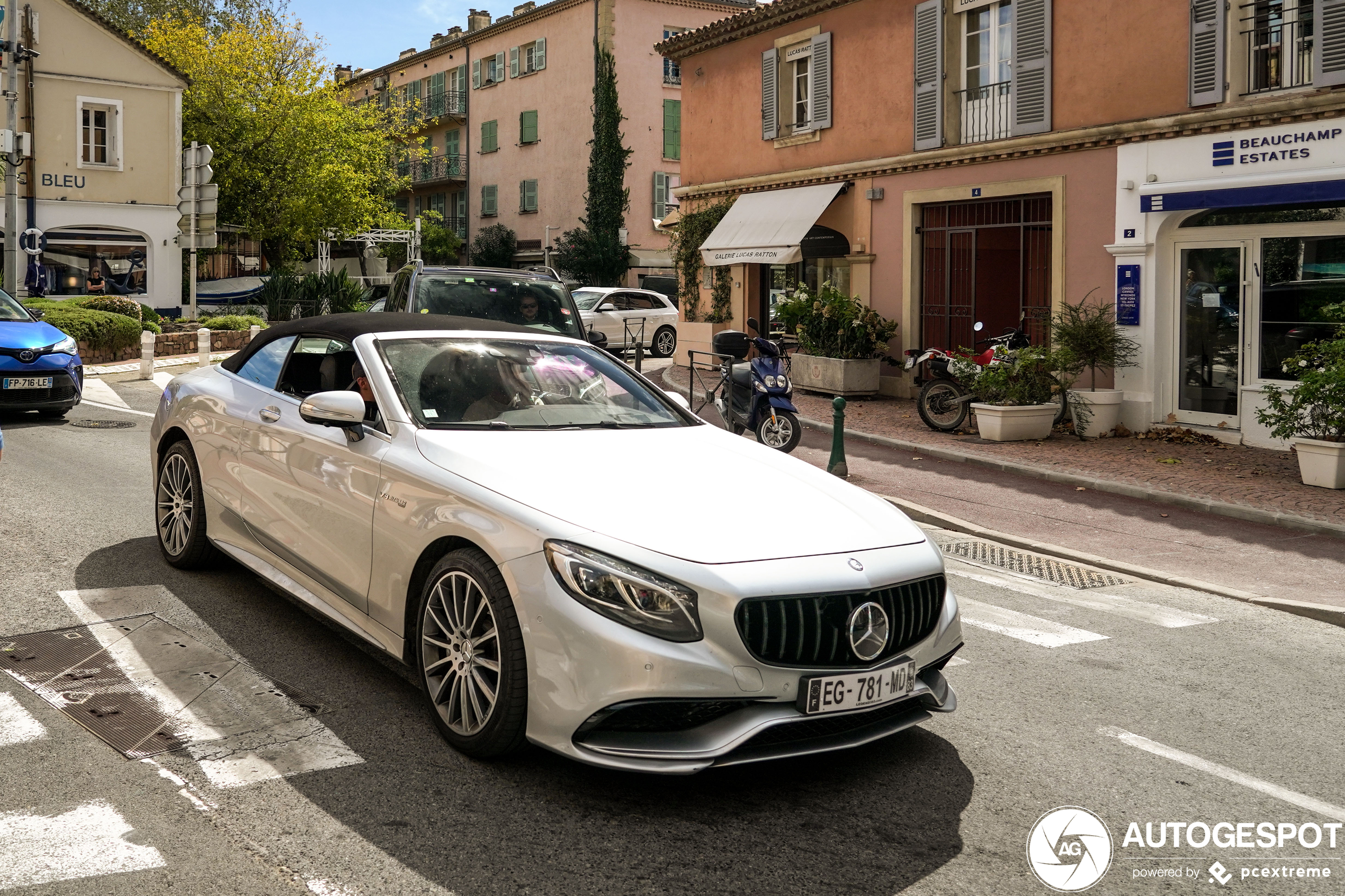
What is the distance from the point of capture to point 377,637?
15.9 feet

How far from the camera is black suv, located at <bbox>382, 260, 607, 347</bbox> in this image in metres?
12.6

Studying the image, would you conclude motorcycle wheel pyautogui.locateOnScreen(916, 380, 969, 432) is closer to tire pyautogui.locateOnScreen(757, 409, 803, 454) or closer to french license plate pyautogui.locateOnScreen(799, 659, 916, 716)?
tire pyautogui.locateOnScreen(757, 409, 803, 454)

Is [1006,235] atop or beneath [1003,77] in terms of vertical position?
beneath

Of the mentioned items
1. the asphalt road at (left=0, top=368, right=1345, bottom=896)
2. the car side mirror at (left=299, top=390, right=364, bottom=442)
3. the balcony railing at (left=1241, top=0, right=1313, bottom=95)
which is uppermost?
the balcony railing at (left=1241, top=0, right=1313, bottom=95)

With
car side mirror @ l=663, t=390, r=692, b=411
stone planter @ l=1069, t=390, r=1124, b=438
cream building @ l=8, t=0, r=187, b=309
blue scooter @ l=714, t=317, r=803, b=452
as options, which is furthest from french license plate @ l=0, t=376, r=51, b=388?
cream building @ l=8, t=0, r=187, b=309

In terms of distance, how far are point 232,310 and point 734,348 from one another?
70.7ft

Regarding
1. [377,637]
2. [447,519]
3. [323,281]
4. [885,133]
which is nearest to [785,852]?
[447,519]

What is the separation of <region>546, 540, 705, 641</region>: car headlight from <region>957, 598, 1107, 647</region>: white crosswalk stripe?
120 inches

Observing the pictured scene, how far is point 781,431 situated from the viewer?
13.0m

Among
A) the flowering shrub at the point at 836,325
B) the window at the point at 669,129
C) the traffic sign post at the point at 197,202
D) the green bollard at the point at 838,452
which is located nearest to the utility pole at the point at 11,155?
the traffic sign post at the point at 197,202

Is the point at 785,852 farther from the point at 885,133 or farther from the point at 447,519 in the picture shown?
the point at 885,133

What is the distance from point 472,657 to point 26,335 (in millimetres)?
11498

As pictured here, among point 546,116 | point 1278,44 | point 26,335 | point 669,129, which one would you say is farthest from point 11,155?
point 669,129

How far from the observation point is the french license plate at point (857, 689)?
390 centimetres
